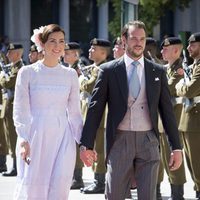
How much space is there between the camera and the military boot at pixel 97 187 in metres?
11.0

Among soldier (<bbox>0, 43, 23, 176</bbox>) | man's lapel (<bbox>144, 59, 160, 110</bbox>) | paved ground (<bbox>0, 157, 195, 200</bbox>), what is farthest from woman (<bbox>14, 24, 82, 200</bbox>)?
soldier (<bbox>0, 43, 23, 176</bbox>)

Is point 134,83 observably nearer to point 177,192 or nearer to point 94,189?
point 177,192

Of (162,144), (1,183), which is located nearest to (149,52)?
(162,144)

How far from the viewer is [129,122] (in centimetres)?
703

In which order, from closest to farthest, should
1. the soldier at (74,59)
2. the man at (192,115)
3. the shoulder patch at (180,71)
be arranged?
the man at (192,115) → the shoulder patch at (180,71) → the soldier at (74,59)

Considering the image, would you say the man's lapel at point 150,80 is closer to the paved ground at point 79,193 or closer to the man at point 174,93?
the man at point 174,93

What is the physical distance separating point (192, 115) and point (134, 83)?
2.68m

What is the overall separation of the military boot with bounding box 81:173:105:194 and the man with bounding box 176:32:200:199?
5.40 ft

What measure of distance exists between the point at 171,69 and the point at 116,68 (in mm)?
3017

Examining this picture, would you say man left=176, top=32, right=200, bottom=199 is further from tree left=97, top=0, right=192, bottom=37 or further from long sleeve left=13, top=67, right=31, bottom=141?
tree left=97, top=0, right=192, bottom=37

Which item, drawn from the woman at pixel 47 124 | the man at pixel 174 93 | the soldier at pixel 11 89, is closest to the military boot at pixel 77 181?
the soldier at pixel 11 89

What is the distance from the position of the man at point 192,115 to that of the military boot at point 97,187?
1.64 metres

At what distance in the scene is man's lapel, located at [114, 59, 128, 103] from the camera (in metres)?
7.01

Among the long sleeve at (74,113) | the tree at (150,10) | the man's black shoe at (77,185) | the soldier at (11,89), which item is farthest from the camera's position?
the tree at (150,10)
